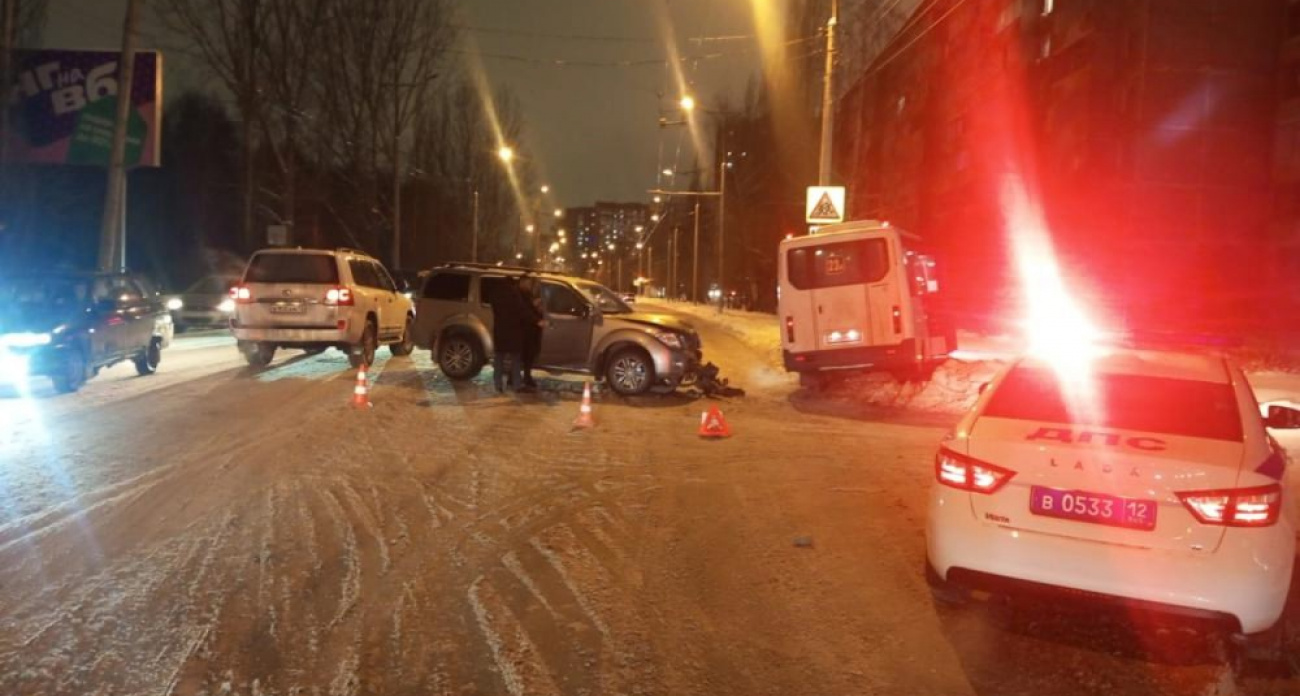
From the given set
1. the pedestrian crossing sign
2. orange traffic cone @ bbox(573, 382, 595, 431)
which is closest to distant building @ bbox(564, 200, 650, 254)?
the pedestrian crossing sign

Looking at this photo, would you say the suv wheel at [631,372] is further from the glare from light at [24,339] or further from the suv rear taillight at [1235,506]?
the suv rear taillight at [1235,506]

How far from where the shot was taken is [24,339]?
12031 mm

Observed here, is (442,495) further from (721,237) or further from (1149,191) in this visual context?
(721,237)

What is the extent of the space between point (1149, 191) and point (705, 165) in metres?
29.7

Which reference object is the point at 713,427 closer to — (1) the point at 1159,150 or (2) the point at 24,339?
(2) the point at 24,339

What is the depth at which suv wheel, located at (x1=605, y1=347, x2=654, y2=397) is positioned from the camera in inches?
534

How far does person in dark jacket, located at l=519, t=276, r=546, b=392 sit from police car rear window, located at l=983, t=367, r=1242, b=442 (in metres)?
8.58

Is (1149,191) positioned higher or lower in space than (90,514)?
higher

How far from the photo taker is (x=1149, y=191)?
2970cm

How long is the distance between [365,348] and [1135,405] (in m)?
13.6

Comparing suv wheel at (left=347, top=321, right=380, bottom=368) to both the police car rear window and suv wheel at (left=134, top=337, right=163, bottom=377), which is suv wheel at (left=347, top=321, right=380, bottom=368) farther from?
the police car rear window

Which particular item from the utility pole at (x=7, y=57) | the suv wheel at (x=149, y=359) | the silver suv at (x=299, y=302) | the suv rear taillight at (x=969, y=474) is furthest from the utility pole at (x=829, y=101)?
the utility pole at (x=7, y=57)

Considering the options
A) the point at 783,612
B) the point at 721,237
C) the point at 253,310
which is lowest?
the point at 783,612

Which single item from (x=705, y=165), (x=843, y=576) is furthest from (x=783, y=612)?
Answer: (x=705, y=165)
